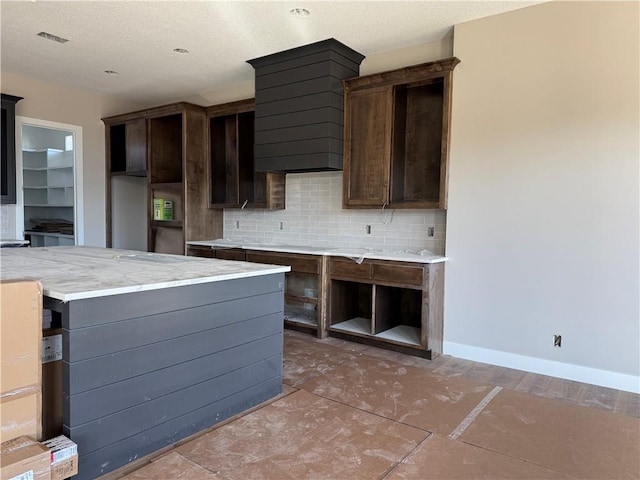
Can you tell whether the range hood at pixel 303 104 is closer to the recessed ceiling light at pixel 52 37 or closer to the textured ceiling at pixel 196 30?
the textured ceiling at pixel 196 30

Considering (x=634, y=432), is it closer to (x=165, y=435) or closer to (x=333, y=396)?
(x=333, y=396)

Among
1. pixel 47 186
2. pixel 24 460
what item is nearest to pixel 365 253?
pixel 24 460

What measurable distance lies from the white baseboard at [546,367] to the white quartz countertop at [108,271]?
1913 mm

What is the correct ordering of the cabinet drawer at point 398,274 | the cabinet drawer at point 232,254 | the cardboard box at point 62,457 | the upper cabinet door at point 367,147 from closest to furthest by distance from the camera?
the cardboard box at point 62,457 → the cabinet drawer at point 398,274 → the upper cabinet door at point 367,147 → the cabinet drawer at point 232,254

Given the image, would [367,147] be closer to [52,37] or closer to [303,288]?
[303,288]

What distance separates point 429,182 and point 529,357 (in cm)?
173

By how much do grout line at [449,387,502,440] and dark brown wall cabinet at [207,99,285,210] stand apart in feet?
10.0

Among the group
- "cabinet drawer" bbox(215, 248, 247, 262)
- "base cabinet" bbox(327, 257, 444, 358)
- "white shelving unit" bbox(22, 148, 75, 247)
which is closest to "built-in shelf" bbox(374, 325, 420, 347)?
"base cabinet" bbox(327, 257, 444, 358)

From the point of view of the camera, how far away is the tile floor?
78.0 inches

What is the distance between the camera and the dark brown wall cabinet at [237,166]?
5.03 m

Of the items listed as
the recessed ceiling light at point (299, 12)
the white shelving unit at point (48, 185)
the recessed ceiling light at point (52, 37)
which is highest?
the recessed ceiling light at point (52, 37)

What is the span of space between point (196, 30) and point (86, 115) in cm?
297

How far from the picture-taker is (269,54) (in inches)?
172

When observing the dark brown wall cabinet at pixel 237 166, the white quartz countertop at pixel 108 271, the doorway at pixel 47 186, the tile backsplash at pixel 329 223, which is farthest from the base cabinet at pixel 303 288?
the doorway at pixel 47 186
